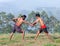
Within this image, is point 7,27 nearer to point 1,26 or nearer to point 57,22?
point 1,26

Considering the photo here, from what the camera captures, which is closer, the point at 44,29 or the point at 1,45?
the point at 1,45

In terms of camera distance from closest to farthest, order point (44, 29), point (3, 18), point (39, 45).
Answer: point (39, 45), point (44, 29), point (3, 18)

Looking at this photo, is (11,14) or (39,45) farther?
(11,14)

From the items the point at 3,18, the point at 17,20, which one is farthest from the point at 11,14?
the point at 17,20

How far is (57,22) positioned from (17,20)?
105ft

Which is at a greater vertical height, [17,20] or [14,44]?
[17,20]

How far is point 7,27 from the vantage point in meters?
41.0

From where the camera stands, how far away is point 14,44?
35.9 feet

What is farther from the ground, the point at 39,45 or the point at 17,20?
the point at 17,20

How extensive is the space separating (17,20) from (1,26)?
96.3ft

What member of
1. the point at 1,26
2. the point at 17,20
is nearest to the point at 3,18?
the point at 1,26

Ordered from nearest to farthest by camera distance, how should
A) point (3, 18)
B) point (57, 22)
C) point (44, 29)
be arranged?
point (44, 29) → point (3, 18) → point (57, 22)

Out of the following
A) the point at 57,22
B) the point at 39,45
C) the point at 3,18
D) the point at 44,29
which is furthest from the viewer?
the point at 57,22

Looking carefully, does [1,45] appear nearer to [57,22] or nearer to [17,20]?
[17,20]
